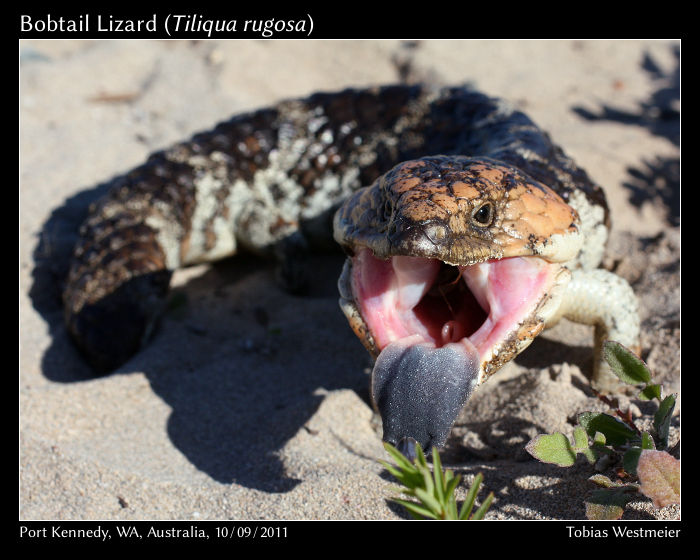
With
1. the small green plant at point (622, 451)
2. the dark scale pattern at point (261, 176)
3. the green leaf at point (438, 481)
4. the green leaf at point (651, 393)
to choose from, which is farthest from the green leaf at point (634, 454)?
the dark scale pattern at point (261, 176)

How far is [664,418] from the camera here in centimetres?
225

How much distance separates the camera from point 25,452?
272 cm

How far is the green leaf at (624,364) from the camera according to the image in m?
2.37

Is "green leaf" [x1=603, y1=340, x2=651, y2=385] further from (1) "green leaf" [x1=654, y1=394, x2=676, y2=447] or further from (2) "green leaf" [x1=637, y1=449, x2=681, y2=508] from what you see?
(2) "green leaf" [x1=637, y1=449, x2=681, y2=508]

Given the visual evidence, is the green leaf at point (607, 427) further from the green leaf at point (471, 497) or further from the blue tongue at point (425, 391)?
the green leaf at point (471, 497)

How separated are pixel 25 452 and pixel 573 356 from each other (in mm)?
2256

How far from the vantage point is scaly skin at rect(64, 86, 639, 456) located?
91.5 inches

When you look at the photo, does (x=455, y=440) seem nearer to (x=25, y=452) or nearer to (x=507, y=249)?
(x=507, y=249)

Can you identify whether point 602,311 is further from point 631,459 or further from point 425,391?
point 425,391

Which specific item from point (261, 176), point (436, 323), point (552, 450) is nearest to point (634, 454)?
point (552, 450)

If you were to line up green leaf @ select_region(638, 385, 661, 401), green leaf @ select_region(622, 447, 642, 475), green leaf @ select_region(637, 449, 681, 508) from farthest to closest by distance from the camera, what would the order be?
green leaf @ select_region(638, 385, 661, 401) < green leaf @ select_region(622, 447, 642, 475) < green leaf @ select_region(637, 449, 681, 508)

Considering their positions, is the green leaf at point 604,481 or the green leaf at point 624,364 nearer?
the green leaf at point 604,481

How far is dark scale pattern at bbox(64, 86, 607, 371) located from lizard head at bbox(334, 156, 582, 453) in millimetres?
1267

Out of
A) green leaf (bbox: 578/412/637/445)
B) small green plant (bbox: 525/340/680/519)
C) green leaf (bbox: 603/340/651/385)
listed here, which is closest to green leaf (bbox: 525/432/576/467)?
small green plant (bbox: 525/340/680/519)
